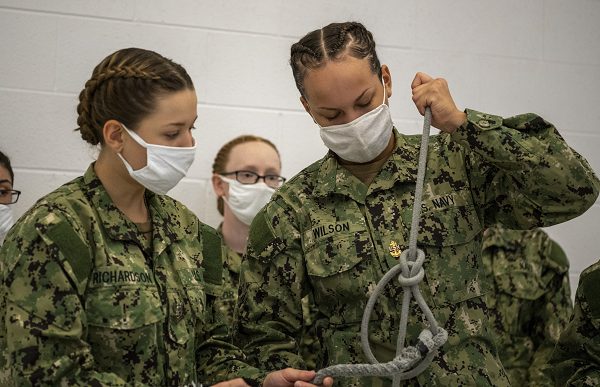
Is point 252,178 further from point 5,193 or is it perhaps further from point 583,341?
point 583,341

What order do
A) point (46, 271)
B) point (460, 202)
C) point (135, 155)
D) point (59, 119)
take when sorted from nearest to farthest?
1. point (46, 271)
2. point (135, 155)
3. point (460, 202)
4. point (59, 119)

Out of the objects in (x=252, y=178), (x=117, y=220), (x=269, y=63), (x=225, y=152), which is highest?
(x=269, y=63)

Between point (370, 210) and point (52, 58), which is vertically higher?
point (52, 58)

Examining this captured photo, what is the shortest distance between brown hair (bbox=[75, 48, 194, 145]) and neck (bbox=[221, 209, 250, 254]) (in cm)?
144

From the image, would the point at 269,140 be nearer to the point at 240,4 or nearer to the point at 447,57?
the point at 240,4

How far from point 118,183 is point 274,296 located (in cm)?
42

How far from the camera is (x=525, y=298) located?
9.57 feet

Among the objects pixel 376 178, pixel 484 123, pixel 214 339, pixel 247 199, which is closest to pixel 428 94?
pixel 484 123

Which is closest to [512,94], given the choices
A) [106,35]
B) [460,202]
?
[106,35]

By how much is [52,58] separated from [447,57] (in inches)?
64.7

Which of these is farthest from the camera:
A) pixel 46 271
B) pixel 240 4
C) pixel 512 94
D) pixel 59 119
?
pixel 512 94

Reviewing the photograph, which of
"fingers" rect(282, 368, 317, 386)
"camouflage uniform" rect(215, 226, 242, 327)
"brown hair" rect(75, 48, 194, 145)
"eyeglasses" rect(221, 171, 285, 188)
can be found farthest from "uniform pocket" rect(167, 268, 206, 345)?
"eyeglasses" rect(221, 171, 285, 188)

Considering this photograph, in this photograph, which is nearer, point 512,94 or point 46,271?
point 46,271

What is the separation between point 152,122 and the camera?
5.40 feet
